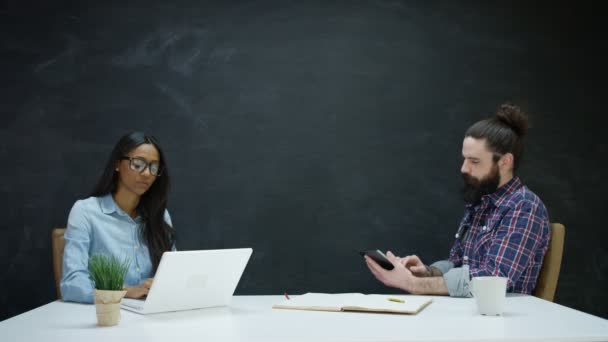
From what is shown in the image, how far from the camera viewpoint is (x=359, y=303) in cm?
196

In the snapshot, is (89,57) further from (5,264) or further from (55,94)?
(5,264)

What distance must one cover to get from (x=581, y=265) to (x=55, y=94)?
9.95 feet

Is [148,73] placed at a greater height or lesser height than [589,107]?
greater

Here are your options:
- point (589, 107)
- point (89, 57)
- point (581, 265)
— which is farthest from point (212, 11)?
point (581, 265)

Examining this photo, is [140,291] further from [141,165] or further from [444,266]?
[444,266]

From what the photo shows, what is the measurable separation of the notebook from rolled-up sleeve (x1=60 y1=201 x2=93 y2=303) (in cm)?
72

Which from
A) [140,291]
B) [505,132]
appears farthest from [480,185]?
[140,291]

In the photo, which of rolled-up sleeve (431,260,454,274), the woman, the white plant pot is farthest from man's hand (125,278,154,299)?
rolled-up sleeve (431,260,454,274)

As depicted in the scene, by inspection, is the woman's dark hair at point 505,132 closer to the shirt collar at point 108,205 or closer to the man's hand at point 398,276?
the man's hand at point 398,276

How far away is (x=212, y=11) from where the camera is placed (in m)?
3.45

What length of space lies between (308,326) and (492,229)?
4.19 ft

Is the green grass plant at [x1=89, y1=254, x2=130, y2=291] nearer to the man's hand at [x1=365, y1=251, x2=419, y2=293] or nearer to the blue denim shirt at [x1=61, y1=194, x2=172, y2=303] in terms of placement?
the blue denim shirt at [x1=61, y1=194, x2=172, y2=303]

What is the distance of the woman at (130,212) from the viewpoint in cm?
261

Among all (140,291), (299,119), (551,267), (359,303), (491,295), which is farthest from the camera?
(299,119)
